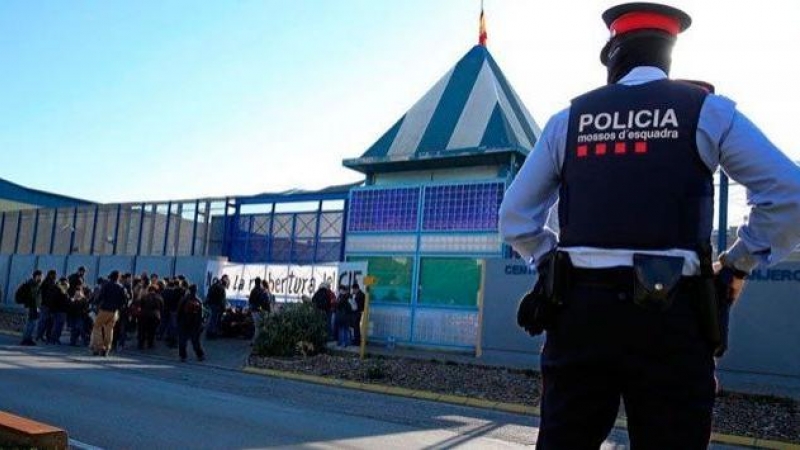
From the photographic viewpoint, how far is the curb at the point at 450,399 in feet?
29.7

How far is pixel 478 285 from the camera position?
17781 millimetres

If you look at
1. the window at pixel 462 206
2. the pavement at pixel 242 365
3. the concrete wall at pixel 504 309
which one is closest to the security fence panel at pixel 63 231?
the pavement at pixel 242 365

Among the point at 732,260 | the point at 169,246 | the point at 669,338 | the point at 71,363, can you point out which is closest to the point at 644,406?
the point at 669,338

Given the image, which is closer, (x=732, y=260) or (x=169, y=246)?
(x=732, y=260)

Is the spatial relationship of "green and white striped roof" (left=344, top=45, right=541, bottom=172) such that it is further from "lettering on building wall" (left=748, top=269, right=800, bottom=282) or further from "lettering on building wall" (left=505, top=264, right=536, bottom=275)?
"lettering on building wall" (left=748, top=269, right=800, bottom=282)

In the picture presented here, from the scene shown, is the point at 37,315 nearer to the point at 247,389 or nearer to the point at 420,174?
the point at 247,389

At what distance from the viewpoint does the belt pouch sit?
2.10 metres

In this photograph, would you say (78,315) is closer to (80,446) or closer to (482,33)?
(80,446)

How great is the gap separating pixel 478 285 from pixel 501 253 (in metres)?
0.99

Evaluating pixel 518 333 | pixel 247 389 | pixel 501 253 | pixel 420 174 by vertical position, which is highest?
pixel 420 174

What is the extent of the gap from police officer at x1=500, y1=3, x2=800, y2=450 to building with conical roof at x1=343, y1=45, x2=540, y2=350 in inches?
561

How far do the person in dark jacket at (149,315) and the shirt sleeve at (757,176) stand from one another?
53.1 feet

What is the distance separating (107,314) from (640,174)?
48.3 feet

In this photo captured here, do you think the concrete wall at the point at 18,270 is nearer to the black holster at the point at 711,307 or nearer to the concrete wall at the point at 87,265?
the concrete wall at the point at 87,265
